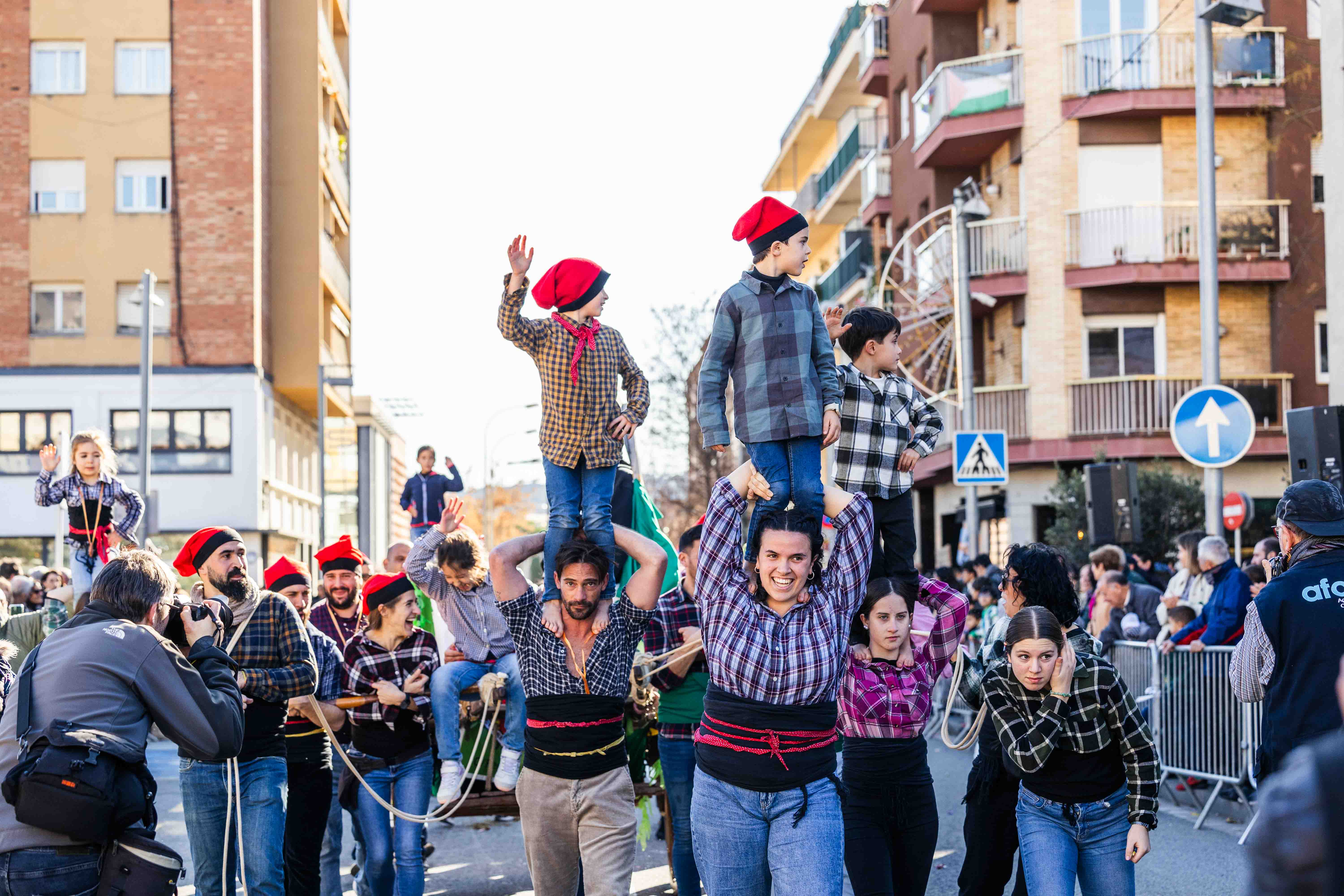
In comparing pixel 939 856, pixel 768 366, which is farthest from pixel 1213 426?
pixel 768 366

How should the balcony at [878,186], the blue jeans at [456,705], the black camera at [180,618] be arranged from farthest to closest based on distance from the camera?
the balcony at [878,186] → the blue jeans at [456,705] → the black camera at [180,618]

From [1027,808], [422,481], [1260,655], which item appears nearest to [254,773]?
[1027,808]

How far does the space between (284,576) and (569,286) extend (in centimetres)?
288

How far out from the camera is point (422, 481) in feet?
55.8

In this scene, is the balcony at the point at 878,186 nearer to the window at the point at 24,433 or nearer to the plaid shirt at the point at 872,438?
the window at the point at 24,433

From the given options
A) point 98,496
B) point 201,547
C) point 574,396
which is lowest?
point 201,547

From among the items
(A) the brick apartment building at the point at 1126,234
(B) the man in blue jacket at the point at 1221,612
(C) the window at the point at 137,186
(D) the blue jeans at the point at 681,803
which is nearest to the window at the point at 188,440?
(C) the window at the point at 137,186

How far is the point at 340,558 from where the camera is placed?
9703mm

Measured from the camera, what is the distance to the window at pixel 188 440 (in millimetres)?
39250

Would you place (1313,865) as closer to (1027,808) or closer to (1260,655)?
(1027,808)

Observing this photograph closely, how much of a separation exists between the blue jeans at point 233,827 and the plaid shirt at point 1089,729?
3.85 metres

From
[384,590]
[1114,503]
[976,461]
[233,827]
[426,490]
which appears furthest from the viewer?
[976,461]

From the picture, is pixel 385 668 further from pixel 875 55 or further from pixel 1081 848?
pixel 875 55

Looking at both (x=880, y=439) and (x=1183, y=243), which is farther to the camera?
(x=1183, y=243)
